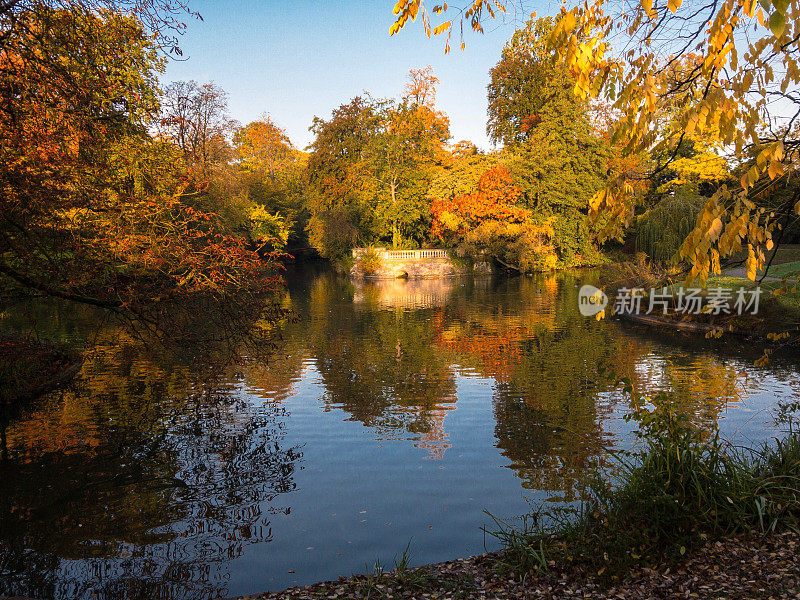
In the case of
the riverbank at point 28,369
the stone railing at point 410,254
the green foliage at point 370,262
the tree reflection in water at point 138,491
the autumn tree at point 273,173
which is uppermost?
the autumn tree at point 273,173

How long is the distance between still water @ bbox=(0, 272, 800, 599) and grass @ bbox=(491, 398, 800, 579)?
1.26 metres

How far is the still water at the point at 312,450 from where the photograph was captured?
5656mm

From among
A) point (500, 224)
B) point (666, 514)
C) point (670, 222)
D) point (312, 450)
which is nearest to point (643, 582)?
point (666, 514)

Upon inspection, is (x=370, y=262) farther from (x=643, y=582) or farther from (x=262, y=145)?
(x=643, y=582)

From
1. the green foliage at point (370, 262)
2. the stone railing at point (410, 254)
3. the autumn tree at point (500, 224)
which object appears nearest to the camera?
the autumn tree at point (500, 224)

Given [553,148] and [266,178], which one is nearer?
[553,148]

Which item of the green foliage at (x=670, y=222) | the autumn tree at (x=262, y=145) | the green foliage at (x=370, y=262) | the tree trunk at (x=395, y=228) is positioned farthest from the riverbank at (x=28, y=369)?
the autumn tree at (x=262, y=145)

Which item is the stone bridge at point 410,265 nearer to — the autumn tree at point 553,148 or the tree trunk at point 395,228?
the tree trunk at point 395,228

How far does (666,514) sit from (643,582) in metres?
0.84

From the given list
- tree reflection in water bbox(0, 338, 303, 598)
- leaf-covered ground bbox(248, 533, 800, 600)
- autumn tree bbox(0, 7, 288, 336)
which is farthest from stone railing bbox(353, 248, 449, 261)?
leaf-covered ground bbox(248, 533, 800, 600)

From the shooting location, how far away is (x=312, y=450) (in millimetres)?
8547

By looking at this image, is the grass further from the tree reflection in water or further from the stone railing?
the stone railing

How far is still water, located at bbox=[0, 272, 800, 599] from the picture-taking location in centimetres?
566

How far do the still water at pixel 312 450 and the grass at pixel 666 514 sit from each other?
4.14ft
